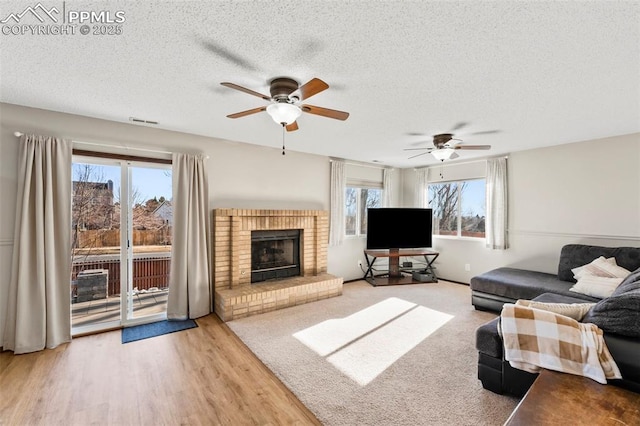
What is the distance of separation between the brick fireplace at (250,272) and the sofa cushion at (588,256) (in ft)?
10.5

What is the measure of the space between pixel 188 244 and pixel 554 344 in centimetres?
375

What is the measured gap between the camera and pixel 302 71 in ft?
6.76

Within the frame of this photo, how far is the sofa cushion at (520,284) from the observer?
3427 millimetres

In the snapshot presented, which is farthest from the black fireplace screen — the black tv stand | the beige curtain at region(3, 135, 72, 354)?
the beige curtain at region(3, 135, 72, 354)

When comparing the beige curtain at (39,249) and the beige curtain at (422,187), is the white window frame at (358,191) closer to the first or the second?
the beige curtain at (422,187)

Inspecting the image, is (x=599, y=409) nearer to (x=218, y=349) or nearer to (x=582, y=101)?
(x=582, y=101)

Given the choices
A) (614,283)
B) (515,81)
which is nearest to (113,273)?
(515,81)

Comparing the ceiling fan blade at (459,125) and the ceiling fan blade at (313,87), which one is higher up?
the ceiling fan blade at (459,125)

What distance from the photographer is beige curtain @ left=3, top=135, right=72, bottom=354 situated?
8.98 feet

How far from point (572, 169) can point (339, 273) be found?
4117mm

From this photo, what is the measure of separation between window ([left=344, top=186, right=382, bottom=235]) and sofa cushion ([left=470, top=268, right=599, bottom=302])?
246 centimetres

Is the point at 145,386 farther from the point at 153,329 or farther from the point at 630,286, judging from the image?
the point at 630,286

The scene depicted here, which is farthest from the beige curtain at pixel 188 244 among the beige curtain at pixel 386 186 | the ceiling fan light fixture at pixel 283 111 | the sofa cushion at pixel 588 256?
the sofa cushion at pixel 588 256

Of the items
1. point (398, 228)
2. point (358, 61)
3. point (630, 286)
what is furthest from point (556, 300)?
point (358, 61)
